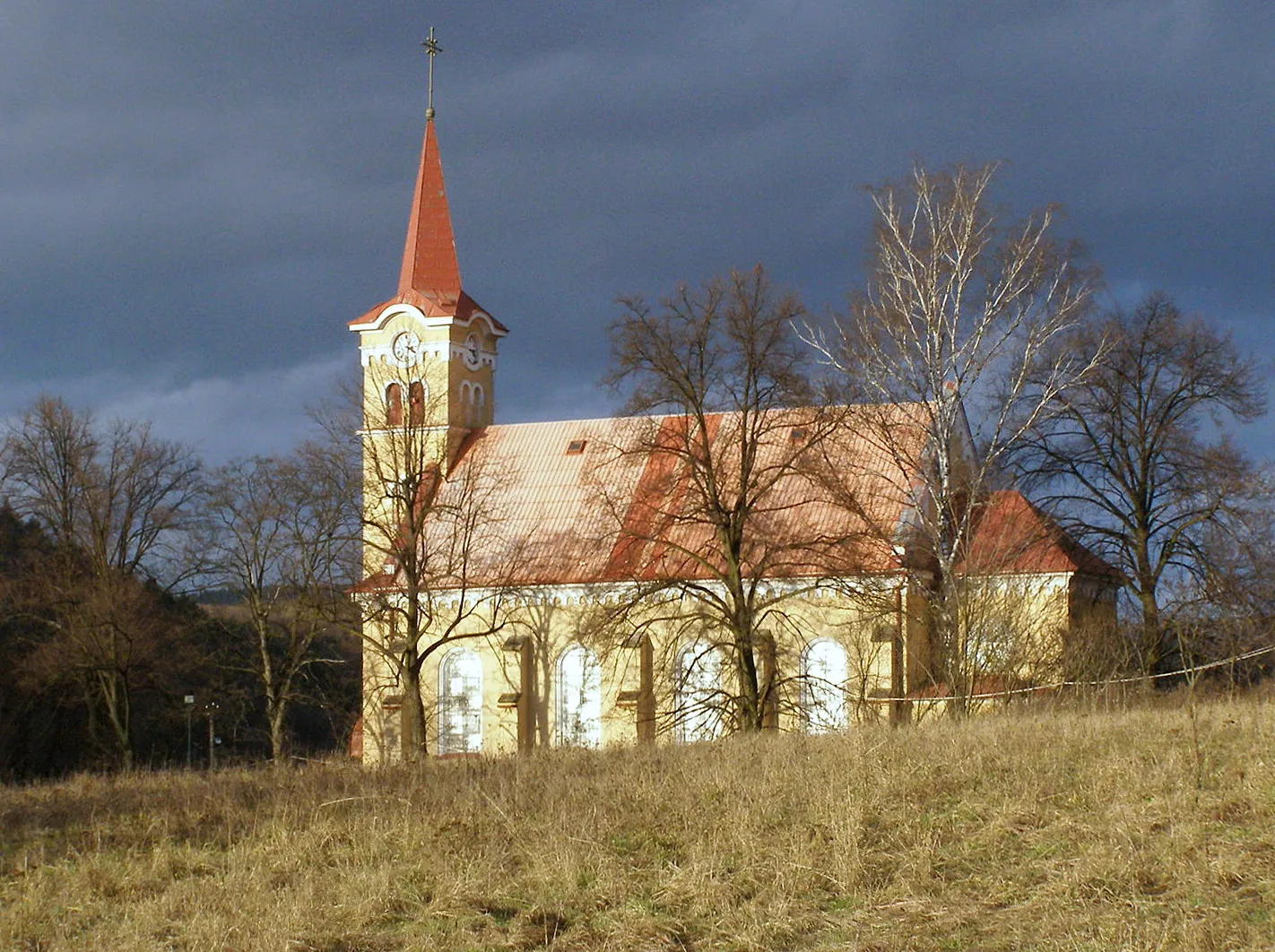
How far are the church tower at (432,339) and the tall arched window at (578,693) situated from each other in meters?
6.83

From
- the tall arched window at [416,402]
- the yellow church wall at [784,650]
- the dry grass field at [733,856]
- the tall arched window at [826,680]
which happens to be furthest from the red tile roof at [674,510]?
the dry grass field at [733,856]

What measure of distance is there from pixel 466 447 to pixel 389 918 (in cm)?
3364

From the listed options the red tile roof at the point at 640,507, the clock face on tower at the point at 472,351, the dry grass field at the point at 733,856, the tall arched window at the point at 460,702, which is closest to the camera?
the dry grass field at the point at 733,856

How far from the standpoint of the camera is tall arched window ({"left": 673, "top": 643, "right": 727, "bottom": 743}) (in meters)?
31.8

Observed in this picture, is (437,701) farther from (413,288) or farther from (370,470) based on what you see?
(413,288)

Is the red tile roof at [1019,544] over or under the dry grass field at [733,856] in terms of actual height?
over

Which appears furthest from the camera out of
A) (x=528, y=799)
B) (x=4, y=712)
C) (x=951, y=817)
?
(x=4, y=712)

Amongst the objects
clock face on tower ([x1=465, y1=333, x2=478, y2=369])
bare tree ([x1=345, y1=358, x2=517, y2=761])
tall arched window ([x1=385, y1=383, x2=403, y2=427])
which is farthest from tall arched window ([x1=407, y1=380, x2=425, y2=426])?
clock face on tower ([x1=465, y1=333, x2=478, y2=369])

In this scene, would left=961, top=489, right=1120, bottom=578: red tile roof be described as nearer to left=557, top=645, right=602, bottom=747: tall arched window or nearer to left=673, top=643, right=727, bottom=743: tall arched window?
left=673, top=643, right=727, bottom=743: tall arched window

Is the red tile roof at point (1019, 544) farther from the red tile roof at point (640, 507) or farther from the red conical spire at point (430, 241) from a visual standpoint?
the red conical spire at point (430, 241)

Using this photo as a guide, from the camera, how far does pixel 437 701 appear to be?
133ft

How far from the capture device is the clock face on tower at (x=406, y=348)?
44.0 metres

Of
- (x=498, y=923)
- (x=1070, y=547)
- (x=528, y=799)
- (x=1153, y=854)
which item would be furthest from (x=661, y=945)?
(x=1070, y=547)

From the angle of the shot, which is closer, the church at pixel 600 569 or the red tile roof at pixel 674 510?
the red tile roof at pixel 674 510
